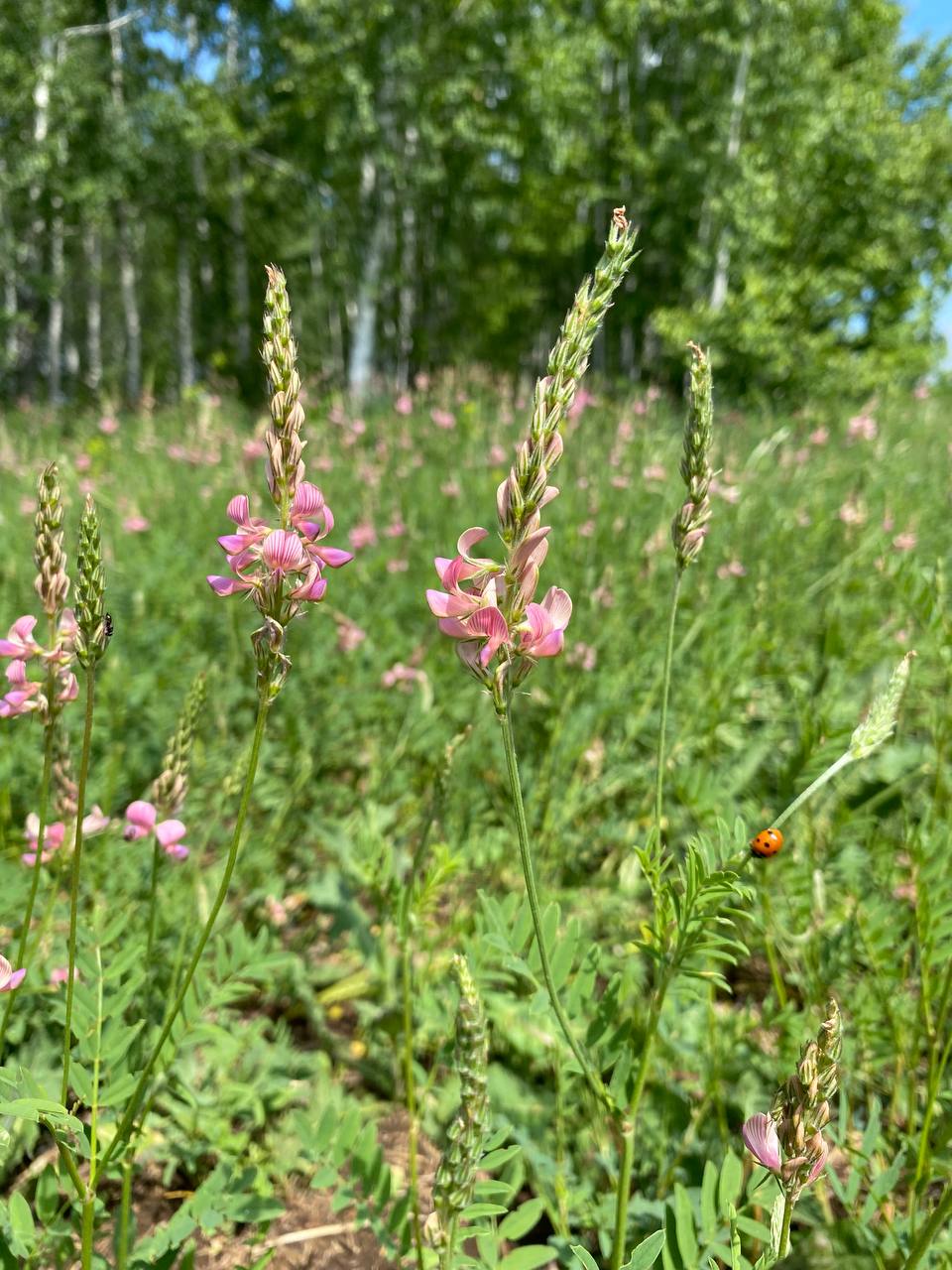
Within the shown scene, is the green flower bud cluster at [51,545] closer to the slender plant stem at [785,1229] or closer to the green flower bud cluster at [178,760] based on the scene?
the green flower bud cluster at [178,760]

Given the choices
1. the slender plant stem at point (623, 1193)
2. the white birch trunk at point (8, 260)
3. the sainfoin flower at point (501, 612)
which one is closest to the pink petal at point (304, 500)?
the sainfoin flower at point (501, 612)

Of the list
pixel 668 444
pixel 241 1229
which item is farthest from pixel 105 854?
pixel 668 444

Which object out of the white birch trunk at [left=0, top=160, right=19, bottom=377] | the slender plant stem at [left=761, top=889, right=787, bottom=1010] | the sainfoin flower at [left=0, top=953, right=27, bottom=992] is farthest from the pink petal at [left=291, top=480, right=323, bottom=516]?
the white birch trunk at [left=0, top=160, right=19, bottom=377]

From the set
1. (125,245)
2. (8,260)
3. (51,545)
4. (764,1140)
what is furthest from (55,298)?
(764,1140)

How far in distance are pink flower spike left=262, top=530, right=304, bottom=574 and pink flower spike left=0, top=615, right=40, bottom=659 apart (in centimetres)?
35

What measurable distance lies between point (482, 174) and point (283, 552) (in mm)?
23147

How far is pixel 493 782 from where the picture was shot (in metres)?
2.94

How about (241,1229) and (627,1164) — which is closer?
(627,1164)

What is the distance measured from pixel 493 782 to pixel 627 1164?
1.89 metres

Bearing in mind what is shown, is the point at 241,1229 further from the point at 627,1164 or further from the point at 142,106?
the point at 142,106

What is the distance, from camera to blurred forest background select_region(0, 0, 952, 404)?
1481cm

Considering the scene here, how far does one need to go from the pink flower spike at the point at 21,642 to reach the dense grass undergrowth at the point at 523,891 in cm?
44

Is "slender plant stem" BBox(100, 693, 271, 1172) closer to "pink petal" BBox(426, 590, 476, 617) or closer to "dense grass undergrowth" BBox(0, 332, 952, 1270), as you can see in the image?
"dense grass undergrowth" BBox(0, 332, 952, 1270)

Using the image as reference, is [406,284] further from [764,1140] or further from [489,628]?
[764,1140]
